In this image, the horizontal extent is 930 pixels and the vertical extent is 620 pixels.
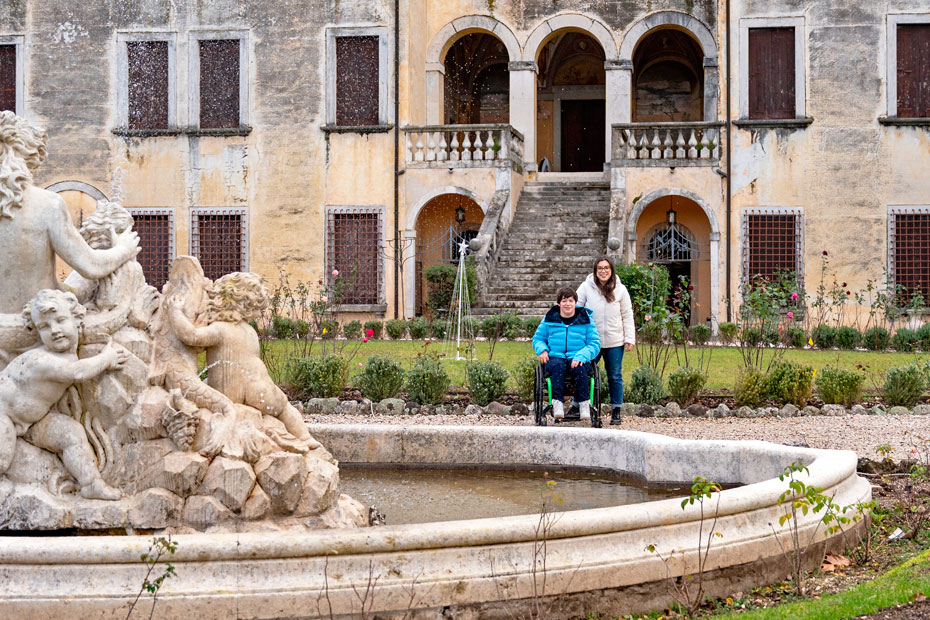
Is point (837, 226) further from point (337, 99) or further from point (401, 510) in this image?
point (401, 510)

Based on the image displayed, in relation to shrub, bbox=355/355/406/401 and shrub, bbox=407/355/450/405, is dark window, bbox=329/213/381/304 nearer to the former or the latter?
shrub, bbox=355/355/406/401

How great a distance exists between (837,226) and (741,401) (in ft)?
39.3

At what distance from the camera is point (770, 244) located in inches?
887

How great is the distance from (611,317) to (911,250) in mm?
14062

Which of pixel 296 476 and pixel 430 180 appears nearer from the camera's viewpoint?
pixel 296 476

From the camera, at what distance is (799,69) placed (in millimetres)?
22453

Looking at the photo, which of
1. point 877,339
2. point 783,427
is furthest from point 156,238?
point 783,427

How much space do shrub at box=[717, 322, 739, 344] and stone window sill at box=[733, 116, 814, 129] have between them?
15.0 ft

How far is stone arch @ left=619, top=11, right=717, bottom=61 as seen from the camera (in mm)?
23641

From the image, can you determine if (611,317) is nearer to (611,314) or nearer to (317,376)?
(611,314)

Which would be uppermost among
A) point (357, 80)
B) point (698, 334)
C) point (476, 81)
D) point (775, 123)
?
point (476, 81)

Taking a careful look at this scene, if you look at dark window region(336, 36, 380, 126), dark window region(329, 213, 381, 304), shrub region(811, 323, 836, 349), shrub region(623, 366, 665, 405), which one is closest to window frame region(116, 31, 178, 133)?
dark window region(336, 36, 380, 126)

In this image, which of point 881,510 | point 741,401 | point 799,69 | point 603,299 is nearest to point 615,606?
point 881,510

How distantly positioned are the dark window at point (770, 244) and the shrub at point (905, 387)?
35.6 feet
